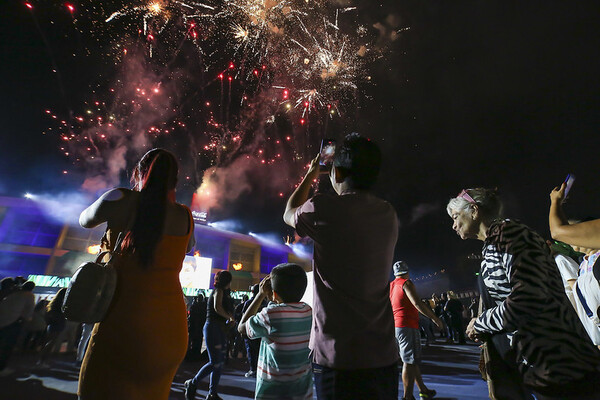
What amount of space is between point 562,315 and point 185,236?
2447 mm

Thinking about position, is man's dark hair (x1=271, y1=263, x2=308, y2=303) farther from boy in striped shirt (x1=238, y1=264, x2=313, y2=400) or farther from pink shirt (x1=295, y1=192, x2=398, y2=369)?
pink shirt (x1=295, y1=192, x2=398, y2=369)

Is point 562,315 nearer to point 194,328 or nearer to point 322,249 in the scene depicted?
point 322,249

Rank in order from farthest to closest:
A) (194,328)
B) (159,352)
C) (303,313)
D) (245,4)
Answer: (245,4) → (194,328) → (303,313) → (159,352)

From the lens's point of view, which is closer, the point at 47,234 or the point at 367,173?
the point at 367,173

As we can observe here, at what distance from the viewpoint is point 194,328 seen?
9.48m

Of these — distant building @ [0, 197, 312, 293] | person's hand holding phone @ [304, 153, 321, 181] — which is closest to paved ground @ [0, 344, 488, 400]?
person's hand holding phone @ [304, 153, 321, 181]

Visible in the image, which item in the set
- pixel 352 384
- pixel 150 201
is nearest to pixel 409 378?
pixel 352 384

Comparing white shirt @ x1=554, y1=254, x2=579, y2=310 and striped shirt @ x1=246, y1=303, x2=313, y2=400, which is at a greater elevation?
white shirt @ x1=554, y1=254, x2=579, y2=310

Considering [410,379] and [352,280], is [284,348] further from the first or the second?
[410,379]

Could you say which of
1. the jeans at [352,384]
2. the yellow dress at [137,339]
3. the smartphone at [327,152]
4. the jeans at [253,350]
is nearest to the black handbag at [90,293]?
the yellow dress at [137,339]

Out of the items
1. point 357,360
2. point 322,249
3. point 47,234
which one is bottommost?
point 357,360

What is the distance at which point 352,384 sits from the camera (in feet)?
4.56

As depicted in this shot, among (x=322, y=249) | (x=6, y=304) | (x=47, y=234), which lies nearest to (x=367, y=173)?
(x=322, y=249)

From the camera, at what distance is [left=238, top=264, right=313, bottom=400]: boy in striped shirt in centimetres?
232
